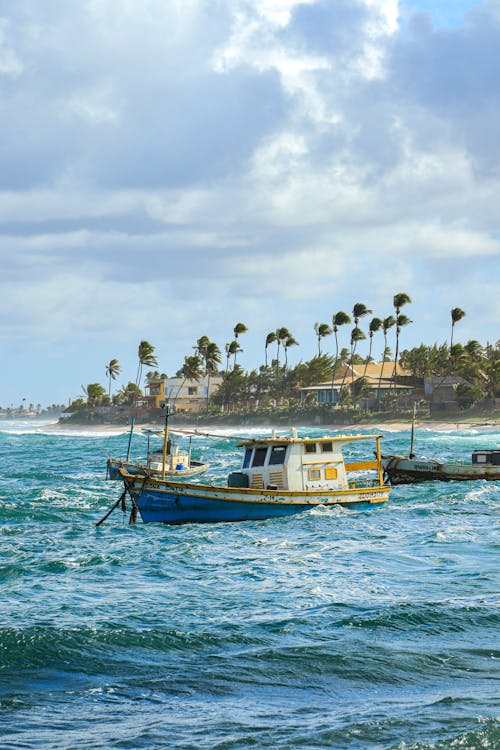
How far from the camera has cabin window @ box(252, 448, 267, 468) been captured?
3609 cm

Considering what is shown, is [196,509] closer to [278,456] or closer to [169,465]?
[278,456]

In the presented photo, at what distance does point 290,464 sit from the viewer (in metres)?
35.7

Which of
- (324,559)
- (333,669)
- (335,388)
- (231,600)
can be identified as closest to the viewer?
(333,669)

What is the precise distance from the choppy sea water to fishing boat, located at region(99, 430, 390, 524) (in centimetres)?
78

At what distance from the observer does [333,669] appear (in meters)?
16.0

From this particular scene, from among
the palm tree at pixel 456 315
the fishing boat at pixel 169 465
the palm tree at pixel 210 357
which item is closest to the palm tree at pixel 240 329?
the palm tree at pixel 210 357

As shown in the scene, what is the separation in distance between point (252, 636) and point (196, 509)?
54.8ft

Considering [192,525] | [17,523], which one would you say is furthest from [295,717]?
[17,523]

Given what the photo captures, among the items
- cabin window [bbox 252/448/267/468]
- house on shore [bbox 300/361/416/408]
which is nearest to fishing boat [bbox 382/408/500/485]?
cabin window [bbox 252/448/267/468]

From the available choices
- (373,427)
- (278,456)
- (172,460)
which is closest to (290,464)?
(278,456)

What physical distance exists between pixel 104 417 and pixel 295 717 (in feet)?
602

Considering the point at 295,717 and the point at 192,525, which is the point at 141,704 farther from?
the point at 192,525

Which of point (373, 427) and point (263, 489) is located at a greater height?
point (373, 427)

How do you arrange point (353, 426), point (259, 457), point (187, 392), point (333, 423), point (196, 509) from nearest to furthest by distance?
point (196, 509), point (259, 457), point (353, 426), point (333, 423), point (187, 392)
